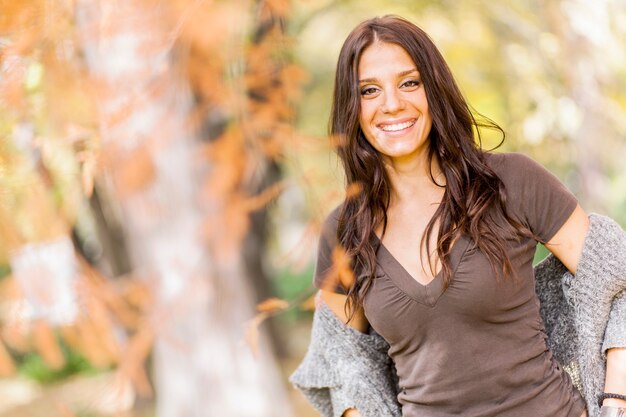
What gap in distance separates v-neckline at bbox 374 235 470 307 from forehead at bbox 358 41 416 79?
495mm

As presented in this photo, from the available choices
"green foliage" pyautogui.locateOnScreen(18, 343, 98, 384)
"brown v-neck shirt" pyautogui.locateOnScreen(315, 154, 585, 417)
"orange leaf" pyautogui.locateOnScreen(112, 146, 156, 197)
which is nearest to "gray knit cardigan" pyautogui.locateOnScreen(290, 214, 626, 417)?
"brown v-neck shirt" pyautogui.locateOnScreen(315, 154, 585, 417)

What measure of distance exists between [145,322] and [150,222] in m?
0.65

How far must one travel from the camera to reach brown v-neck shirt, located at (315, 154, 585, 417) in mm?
2064

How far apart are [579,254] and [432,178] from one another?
452 mm

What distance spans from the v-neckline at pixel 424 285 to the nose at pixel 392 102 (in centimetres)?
39

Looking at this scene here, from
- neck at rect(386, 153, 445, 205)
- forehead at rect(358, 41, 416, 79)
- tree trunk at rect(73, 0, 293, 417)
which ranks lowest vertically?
tree trunk at rect(73, 0, 293, 417)

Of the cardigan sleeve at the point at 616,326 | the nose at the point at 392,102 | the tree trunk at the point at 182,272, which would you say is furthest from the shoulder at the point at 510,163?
the tree trunk at the point at 182,272

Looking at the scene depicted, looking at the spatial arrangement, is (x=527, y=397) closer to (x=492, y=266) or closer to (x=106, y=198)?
(x=492, y=266)

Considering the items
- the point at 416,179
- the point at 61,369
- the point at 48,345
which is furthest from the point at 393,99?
the point at 61,369

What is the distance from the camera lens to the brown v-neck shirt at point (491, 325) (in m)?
2.06

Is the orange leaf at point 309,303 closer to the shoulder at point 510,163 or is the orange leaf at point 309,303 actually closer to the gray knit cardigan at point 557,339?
the gray knit cardigan at point 557,339

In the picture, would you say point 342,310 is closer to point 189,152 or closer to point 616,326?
point 616,326

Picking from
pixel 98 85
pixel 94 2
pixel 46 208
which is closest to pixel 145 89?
pixel 98 85

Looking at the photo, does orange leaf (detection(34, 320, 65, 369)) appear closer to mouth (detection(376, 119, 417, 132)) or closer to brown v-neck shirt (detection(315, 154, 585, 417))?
brown v-neck shirt (detection(315, 154, 585, 417))
